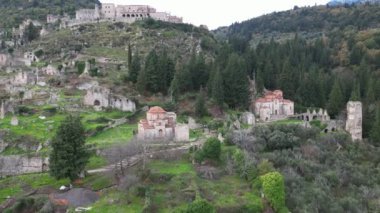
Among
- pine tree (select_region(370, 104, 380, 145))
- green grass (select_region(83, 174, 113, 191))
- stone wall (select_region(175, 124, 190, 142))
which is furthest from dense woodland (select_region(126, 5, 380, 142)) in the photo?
green grass (select_region(83, 174, 113, 191))

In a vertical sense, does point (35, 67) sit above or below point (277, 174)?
above

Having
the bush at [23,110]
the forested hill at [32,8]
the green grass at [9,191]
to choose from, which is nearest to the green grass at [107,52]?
the bush at [23,110]

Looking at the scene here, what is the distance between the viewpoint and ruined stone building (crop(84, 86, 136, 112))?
53750 millimetres

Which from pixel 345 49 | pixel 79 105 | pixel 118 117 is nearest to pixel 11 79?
pixel 79 105

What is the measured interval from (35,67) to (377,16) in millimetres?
87879

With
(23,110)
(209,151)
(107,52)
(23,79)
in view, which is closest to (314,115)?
(209,151)

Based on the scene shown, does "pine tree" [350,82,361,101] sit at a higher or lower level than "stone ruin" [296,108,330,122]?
higher

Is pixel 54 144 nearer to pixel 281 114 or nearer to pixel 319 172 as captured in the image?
pixel 319 172

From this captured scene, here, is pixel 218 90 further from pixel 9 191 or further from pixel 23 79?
pixel 9 191

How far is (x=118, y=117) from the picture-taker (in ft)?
168

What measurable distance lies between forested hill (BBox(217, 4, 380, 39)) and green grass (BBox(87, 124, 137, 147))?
84433 millimetres

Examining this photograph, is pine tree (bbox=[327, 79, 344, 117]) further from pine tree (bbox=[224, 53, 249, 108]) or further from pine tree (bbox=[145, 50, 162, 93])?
pine tree (bbox=[145, 50, 162, 93])

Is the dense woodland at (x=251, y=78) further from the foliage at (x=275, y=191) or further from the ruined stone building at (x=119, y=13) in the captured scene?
the ruined stone building at (x=119, y=13)

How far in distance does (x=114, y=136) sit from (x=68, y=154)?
8.01 metres
